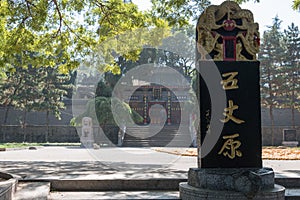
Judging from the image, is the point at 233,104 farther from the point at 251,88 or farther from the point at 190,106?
the point at 190,106


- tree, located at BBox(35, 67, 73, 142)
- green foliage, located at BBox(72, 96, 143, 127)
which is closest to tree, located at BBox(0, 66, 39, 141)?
tree, located at BBox(35, 67, 73, 142)

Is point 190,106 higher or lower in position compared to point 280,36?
lower

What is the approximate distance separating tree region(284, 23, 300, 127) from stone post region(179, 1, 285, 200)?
2037 cm

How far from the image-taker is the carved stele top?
4805 mm

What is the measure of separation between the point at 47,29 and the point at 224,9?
5596mm

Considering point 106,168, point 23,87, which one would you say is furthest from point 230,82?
point 23,87

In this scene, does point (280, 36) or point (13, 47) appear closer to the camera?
point (13, 47)

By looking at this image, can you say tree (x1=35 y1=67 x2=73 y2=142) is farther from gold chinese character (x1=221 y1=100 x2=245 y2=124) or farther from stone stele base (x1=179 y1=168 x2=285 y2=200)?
stone stele base (x1=179 y1=168 x2=285 y2=200)

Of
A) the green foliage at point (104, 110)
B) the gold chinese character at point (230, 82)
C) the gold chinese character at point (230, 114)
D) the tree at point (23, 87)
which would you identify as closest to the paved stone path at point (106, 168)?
Answer: the gold chinese character at point (230, 114)

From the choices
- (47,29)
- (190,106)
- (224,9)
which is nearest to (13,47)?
(47,29)

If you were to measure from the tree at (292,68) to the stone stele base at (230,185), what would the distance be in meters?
20.8

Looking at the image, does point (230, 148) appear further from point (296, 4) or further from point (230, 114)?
point (296, 4)

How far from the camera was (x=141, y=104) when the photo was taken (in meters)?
30.1

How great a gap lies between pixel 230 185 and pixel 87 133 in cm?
1851
